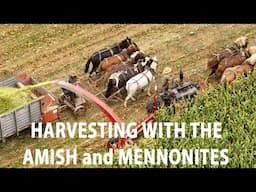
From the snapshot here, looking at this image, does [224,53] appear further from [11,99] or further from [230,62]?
[11,99]

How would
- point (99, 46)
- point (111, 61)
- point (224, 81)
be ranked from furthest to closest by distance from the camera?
1. point (99, 46)
2. point (111, 61)
3. point (224, 81)

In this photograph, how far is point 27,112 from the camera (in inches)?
498

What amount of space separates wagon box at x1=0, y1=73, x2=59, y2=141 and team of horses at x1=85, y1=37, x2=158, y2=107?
1.08 m

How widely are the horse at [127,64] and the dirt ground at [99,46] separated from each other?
0.43m

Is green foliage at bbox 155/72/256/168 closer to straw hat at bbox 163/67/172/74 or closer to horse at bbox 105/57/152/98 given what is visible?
horse at bbox 105/57/152/98

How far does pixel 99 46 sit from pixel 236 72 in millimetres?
3078

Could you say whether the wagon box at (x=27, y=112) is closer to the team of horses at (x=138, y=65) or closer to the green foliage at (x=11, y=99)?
the green foliage at (x=11, y=99)

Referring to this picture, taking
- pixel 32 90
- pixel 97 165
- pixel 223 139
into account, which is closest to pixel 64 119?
pixel 32 90

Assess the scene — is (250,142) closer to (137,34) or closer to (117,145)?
(117,145)

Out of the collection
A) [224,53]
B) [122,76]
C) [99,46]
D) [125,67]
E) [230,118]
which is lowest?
[230,118]

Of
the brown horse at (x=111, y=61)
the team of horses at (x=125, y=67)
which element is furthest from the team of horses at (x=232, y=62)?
the brown horse at (x=111, y=61)

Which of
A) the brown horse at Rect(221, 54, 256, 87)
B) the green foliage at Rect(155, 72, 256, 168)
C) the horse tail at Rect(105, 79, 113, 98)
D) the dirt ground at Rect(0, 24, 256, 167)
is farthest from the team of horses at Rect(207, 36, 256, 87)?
the horse tail at Rect(105, 79, 113, 98)

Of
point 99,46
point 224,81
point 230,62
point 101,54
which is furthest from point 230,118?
point 99,46

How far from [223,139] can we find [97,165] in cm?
196
